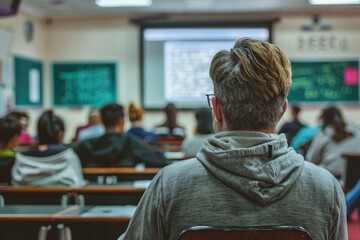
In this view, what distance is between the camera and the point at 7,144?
12.5 feet

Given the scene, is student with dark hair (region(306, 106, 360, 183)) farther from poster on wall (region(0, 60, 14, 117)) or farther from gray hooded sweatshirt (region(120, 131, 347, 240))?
poster on wall (region(0, 60, 14, 117))

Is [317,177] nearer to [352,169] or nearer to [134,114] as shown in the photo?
[352,169]

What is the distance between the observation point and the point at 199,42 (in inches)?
387

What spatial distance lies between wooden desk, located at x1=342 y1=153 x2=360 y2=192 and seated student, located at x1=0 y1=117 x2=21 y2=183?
2.95 m

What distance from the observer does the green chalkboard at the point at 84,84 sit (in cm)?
999

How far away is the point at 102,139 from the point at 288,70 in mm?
3281

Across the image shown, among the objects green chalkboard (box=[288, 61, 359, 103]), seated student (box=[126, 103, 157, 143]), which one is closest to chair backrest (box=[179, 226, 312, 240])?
seated student (box=[126, 103, 157, 143])

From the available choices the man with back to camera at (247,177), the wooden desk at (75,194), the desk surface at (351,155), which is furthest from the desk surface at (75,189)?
the desk surface at (351,155)

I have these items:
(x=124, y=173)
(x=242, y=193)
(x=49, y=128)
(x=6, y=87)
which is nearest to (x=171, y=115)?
(x=6, y=87)

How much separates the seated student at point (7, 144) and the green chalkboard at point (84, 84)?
6.18m

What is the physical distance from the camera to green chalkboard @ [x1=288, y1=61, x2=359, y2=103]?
9828 mm

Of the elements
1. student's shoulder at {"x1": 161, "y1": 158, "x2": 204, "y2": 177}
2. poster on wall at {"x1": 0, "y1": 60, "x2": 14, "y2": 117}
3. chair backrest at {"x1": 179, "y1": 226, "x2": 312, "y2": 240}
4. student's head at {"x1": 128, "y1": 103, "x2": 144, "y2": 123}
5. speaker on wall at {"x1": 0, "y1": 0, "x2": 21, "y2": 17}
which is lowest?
chair backrest at {"x1": 179, "y1": 226, "x2": 312, "y2": 240}

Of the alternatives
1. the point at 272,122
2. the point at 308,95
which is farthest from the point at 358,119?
the point at 272,122

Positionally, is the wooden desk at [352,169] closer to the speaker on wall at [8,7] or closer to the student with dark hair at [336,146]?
the student with dark hair at [336,146]
